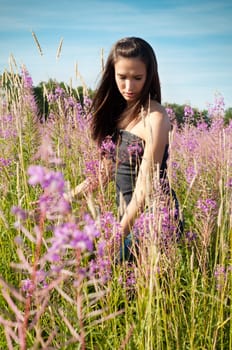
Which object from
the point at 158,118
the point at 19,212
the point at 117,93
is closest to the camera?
the point at 19,212

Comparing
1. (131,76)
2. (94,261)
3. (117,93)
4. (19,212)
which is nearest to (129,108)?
(117,93)

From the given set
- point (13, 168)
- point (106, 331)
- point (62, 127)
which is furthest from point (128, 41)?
point (106, 331)

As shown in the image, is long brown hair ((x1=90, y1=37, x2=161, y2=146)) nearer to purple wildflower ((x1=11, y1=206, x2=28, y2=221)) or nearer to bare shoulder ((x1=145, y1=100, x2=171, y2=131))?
bare shoulder ((x1=145, y1=100, x2=171, y2=131))

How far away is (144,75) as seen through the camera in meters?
2.78

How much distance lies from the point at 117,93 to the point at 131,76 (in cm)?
43

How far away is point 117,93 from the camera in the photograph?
315 centimetres

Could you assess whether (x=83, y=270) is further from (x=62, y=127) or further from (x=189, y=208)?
(x=189, y=208)

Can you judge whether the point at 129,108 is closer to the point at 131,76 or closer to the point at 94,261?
the point at 131,76

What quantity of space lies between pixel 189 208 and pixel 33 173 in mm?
2804

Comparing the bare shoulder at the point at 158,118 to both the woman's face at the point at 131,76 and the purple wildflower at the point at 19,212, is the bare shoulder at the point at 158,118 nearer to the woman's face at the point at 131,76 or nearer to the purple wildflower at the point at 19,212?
the woman's face at the point at 131,76

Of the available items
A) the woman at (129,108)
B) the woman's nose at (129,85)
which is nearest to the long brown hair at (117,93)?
the woman at (129,108)

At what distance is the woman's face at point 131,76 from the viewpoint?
2725 millimetres

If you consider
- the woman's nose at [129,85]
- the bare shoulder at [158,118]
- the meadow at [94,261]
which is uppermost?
the woman's nose at [129,85]

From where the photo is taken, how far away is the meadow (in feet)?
2.23
